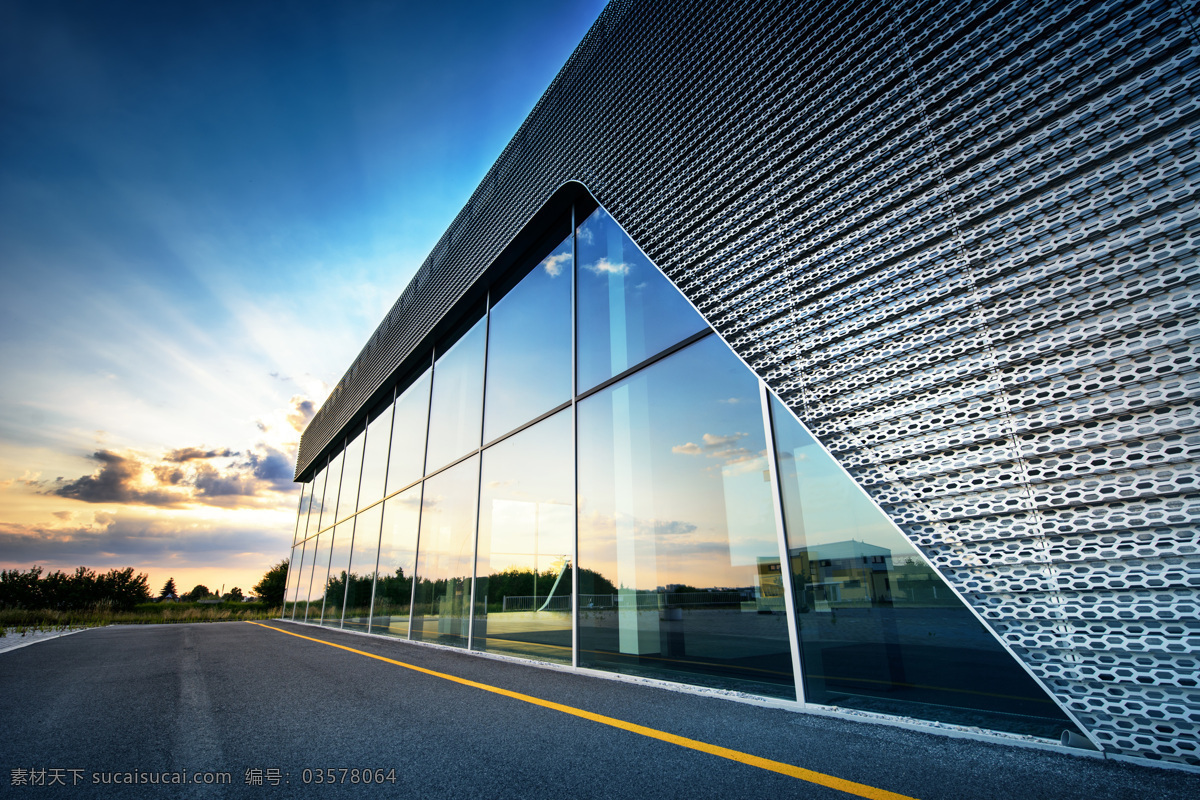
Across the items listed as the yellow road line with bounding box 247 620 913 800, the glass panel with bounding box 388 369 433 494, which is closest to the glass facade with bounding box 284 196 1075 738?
the glass panel with bounding box 388 369 433 494

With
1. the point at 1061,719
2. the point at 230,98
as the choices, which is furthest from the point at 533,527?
the point at 230,98

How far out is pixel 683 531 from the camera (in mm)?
4062

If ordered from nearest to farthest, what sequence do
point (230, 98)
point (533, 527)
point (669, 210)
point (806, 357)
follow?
point (806, 357), point (669, 210), point (533, 527), point (230, 98)

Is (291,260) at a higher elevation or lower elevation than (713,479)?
higher

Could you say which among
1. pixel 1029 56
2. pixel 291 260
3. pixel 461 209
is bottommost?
pixel 1029 56

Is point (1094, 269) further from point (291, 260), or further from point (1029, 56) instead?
point (291, 260)

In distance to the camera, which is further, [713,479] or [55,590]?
[55,590]

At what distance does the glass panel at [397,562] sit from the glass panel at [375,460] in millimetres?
973

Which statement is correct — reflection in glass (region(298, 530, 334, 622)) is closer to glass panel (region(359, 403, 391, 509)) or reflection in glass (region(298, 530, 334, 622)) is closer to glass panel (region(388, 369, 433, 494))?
glass panel (region(359, 403, 391, 509))

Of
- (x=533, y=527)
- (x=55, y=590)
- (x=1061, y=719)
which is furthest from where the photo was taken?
(x=55, y=590)

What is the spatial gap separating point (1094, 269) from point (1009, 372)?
1.77 ft

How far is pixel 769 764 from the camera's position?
1.86m

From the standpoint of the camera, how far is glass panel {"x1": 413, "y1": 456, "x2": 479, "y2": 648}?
24.3ft

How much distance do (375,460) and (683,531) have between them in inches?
421
